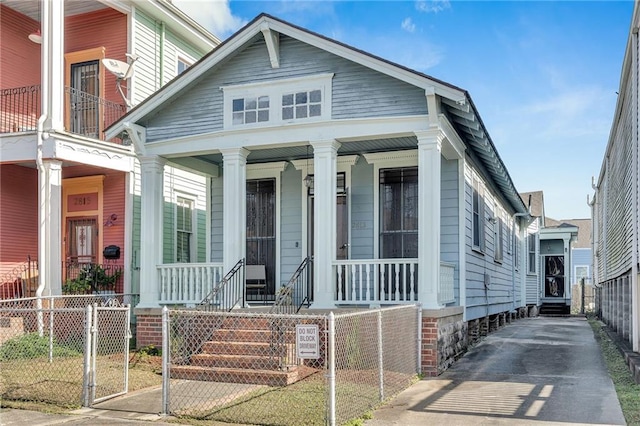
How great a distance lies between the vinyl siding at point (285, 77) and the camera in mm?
10031

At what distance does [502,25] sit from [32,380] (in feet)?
35.6

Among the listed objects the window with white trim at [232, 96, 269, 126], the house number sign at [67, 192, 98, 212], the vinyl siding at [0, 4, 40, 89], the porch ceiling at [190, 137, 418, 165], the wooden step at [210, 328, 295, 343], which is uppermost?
the vinyl siding at [0, 4, 40, 89]

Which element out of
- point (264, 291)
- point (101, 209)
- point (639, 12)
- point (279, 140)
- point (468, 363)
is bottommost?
point (468, 363)

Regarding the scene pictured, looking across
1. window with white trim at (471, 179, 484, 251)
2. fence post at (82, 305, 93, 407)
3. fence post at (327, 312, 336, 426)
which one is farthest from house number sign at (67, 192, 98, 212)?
fence post at (327, 312, 336, 426)

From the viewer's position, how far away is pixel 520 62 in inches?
543

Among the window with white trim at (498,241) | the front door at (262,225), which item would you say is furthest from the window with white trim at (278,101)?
the window with white trim at (498,241)

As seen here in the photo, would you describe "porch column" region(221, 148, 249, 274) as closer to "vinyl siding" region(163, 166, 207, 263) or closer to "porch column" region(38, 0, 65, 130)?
"porch column" region(38, 0, 65, 130)

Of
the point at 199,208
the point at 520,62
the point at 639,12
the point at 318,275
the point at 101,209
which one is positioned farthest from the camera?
the point at 199,208

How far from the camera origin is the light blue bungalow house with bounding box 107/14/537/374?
991 centimetres

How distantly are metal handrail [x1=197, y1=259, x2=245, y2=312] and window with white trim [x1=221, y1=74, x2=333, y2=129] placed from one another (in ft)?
8.38

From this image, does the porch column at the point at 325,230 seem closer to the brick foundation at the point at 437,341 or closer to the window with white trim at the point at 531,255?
the brick foundation at the point at 437,341

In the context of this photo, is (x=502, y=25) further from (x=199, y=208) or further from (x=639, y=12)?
(x=199, y=208)

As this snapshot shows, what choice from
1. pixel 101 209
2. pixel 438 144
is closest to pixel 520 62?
pixel 438 144

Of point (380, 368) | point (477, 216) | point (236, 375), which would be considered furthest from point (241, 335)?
point (477, 216)
